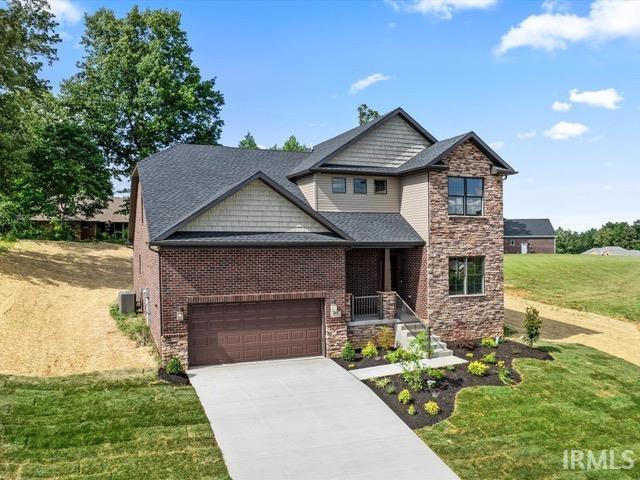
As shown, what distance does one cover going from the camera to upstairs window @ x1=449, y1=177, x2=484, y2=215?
19812mm

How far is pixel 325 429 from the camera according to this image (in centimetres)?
1188

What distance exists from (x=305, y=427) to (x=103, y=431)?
15.4 ft

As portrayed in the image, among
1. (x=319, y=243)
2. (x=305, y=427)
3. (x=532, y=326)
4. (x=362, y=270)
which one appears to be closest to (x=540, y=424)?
(x=305, y=427)

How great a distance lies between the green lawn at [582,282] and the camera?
110ft

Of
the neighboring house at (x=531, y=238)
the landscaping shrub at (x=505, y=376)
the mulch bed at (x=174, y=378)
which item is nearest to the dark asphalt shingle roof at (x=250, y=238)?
the mulch bed at (x=174, y=378)

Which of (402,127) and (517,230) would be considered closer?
(402,127)

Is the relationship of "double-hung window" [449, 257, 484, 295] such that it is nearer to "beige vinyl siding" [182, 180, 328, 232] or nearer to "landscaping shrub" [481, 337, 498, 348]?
"landscaping shrub" [481, 337, 498, 348]

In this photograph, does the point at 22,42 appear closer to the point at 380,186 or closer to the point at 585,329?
the point at 380,186

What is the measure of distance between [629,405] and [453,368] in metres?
5.05

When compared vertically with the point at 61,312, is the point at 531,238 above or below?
above

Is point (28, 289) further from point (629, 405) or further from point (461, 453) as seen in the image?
point (629, 405)

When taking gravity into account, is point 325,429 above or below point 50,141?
below

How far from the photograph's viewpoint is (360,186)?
68.7 feet

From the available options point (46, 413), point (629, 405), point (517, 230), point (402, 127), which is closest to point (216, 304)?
point (46, 413)
